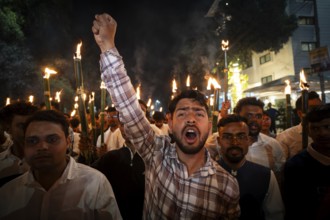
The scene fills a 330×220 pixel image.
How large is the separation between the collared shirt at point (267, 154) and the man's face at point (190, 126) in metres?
1.57

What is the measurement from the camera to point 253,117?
13.2 ft

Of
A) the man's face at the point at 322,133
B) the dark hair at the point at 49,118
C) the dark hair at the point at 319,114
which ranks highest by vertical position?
the dark hair at the point at 49,118

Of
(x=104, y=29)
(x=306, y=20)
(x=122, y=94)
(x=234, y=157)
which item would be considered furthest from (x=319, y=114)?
(x=306, y=20)

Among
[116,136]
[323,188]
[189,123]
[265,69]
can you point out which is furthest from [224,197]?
[265,69]

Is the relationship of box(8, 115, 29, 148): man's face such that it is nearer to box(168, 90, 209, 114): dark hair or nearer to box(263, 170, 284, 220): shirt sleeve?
box(168, 90, 209, 114): dark hair

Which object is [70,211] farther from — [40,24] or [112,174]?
[40,24]

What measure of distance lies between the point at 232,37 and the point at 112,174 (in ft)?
79.6

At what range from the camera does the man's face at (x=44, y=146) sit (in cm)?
A: 228

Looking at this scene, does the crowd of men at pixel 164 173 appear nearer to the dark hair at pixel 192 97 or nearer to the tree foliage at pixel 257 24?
the dark hair at pixel 192 97

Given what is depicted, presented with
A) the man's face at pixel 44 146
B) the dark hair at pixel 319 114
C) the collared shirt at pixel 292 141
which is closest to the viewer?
the man's face at pixel 44 146

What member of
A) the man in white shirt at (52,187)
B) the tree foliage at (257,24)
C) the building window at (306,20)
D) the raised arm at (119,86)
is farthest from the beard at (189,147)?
the building window at (306,20)

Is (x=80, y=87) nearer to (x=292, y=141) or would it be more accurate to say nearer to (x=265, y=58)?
(x=292, y=141)

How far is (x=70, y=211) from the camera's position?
2174 mm

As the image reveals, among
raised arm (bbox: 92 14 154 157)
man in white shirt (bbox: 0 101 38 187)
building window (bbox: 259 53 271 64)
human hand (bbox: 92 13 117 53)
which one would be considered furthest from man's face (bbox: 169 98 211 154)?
building window (bbox: 259 53 271 64)
